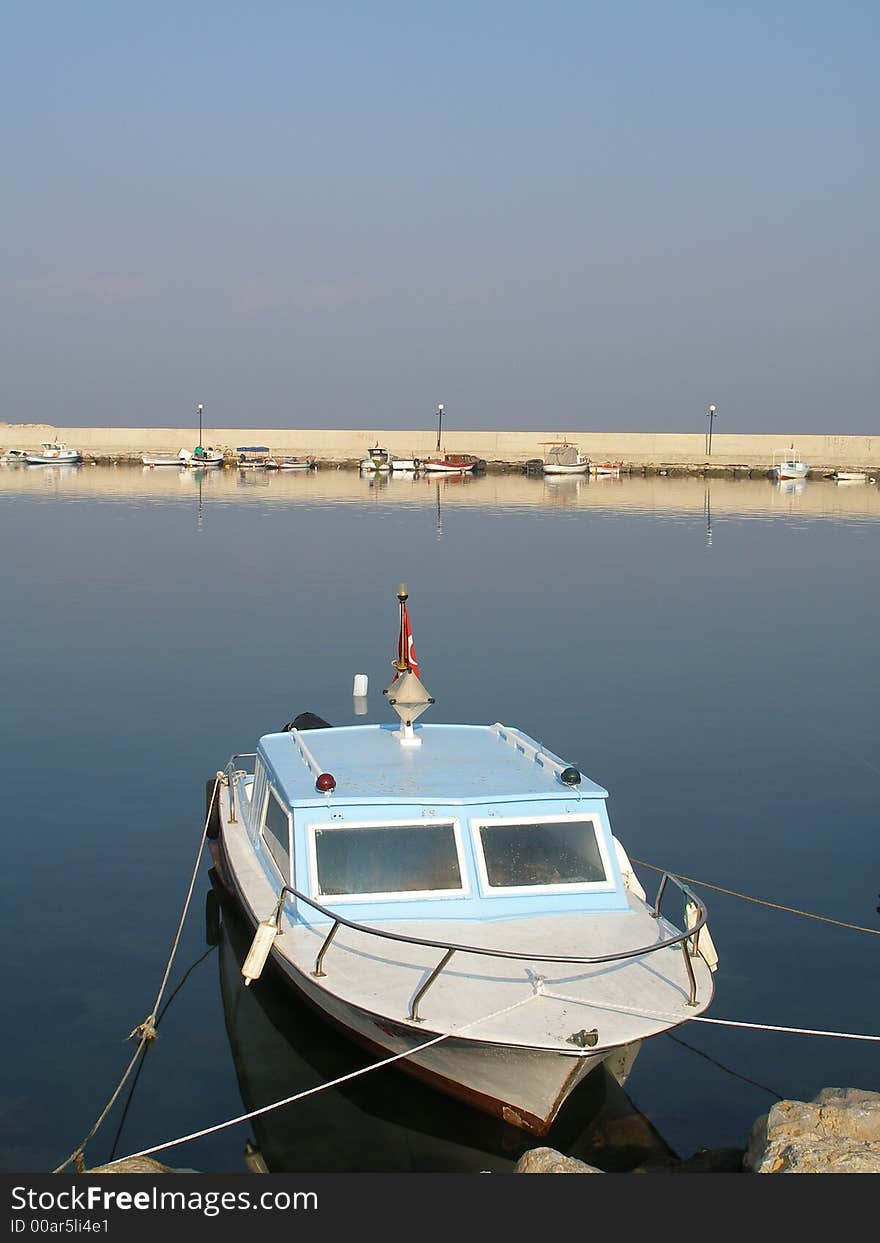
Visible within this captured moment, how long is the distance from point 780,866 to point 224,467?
142 meters

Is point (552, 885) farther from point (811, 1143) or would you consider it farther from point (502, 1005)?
point (811, 1143)

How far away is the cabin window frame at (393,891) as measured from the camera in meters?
13.3

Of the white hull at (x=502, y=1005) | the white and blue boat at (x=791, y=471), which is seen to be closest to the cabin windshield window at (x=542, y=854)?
the white hull at (x=502, y=1005)

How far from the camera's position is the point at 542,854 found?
540 inches

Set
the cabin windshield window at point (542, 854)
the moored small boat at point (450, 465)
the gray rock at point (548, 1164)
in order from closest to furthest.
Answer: the gray rock at point (548, 1164)
the cabin windshield window at point (542, 854)
the moored small boat at point (450, 465)

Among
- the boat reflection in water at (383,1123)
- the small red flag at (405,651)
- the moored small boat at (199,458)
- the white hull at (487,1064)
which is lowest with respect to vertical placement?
the boat reflection in water at (383,1123)

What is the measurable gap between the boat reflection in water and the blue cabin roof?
2.47 m

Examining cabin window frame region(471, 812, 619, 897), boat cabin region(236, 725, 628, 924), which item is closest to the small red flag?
boat cabin region(236, 725, 628, 924)

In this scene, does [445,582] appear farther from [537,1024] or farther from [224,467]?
[224,467]

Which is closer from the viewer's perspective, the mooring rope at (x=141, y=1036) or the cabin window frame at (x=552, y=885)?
the mooring rope at (x=141, y=1036)

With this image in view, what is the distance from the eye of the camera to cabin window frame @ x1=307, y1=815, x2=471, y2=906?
13.3 m

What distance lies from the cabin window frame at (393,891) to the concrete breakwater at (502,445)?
468 ft

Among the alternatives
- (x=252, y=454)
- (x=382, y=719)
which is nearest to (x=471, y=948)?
(x=382, y=719)

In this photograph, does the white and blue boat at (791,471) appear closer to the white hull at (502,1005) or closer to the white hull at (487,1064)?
the white hull at (502,1005)
